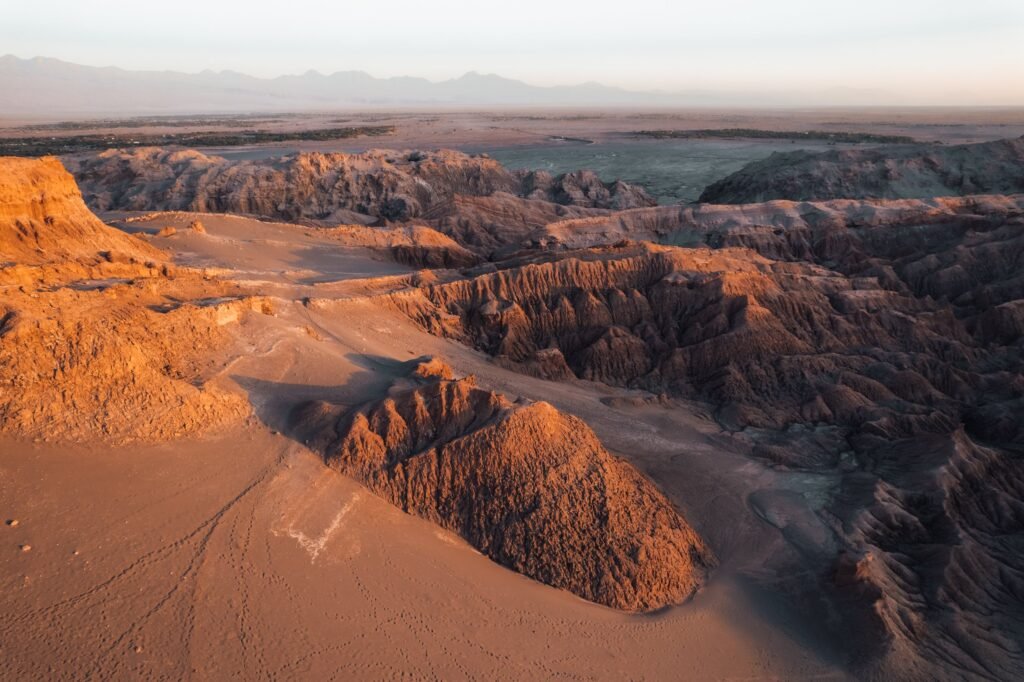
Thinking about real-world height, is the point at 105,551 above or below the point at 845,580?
above

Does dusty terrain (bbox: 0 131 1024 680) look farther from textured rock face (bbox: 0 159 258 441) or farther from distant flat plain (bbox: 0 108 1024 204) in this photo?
distant flat plain (bbox: 0 108 1024 204)

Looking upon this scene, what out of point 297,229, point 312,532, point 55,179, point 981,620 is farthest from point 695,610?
point 297,229

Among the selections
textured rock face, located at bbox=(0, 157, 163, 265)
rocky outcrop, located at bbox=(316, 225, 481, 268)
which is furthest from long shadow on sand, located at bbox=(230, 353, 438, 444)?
rocky outcrop, located at bbox=(316, 225, 481, 268)

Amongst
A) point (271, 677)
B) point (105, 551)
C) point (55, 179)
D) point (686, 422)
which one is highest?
point (55, 179)

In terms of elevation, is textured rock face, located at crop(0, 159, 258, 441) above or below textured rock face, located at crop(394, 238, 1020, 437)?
above

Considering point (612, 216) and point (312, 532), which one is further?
point (612, 216)

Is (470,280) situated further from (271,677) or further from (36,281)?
(271,677)

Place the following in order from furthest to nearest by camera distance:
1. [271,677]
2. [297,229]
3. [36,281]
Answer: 1. [297,229]
2. [36,281]
3. [271,677]
